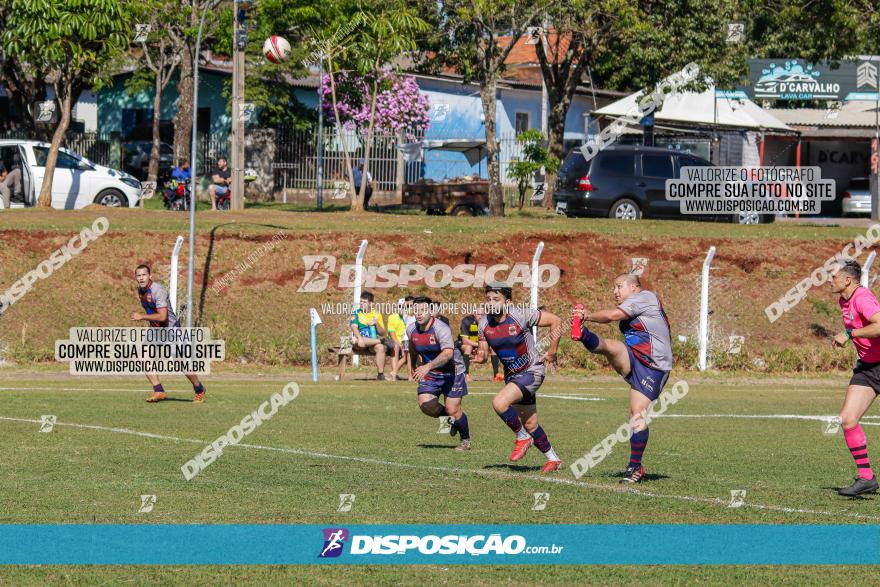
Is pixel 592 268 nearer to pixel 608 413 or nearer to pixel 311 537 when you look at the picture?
pixel 608 413

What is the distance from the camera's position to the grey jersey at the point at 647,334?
11.3 meters

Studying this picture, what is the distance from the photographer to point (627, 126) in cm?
4344

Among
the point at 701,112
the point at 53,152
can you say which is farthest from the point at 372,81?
the point at 701,112

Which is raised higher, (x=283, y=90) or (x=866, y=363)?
(x=283, y=90)

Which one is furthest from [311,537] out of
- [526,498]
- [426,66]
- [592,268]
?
A: [426,66]

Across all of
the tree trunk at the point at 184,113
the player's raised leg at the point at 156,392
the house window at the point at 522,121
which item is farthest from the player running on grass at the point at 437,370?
the house window at the point at 522,121

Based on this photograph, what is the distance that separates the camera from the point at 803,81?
46656mm

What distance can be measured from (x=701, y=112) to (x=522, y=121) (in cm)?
1425

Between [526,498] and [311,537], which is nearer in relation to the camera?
[311,537]

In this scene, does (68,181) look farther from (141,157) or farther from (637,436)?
(637,436)

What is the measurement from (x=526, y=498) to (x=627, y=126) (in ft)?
113

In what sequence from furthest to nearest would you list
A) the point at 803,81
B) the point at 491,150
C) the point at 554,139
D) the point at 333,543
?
the point at 803,81
the point at 554,139
the point at 491,150
the point at 333,543

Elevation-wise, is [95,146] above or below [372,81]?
below

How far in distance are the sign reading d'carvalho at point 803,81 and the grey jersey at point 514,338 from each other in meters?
36.3
